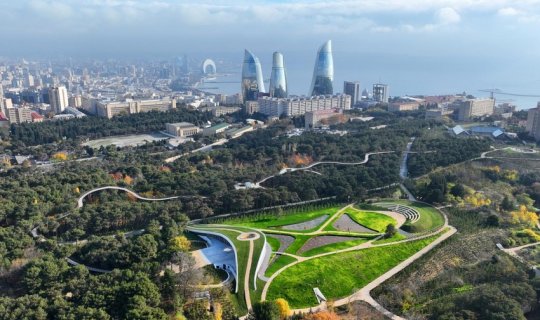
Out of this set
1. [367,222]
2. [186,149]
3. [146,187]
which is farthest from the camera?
[186,149]

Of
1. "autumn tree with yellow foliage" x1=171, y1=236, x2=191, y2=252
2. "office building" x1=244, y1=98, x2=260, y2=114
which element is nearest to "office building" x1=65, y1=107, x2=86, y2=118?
"office building" x1=244, y1=98, x2=260, y2=114

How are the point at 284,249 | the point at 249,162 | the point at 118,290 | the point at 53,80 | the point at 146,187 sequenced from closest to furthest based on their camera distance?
the point at 118,290 < the point at 284,249 < the point at 146,187 < the point at 249,162 < the point at 53,80

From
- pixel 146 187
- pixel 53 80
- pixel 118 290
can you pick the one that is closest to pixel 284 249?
pixel 118 290

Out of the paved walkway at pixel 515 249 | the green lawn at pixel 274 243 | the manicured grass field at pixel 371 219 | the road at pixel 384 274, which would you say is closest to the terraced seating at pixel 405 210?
the manicured grass field at pixel 371 219

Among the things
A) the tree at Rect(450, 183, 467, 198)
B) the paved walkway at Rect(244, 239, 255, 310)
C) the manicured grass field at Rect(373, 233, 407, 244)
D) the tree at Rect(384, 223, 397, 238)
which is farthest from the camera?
the tree at Rect(450, 183, 467, 198)

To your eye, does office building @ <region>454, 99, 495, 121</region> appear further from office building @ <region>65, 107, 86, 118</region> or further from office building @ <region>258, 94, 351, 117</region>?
office building @ <region>65, 107, 86, 118</region>

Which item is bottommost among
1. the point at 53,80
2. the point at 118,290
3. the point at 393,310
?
the point at 393,310

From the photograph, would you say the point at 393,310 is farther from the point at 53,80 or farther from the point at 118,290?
the point at 53,80

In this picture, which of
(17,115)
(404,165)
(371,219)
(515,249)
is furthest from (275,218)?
(17,115)
